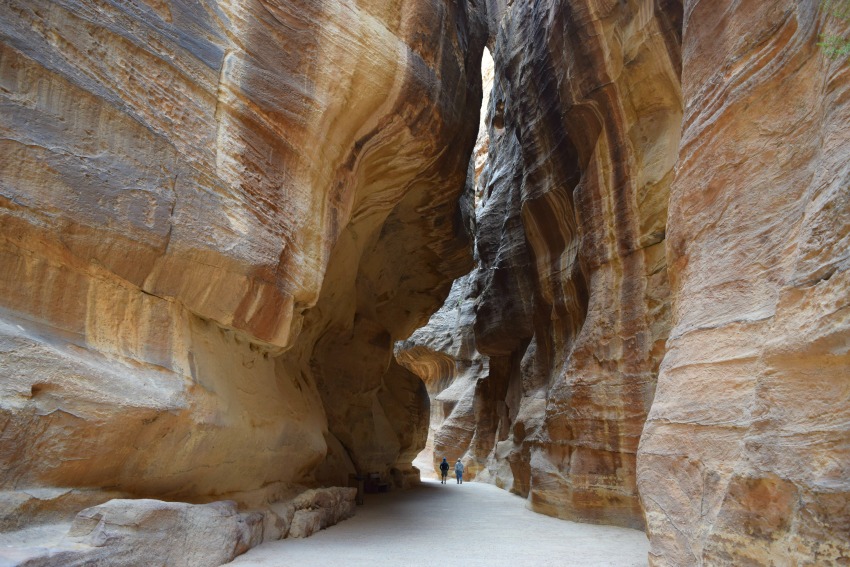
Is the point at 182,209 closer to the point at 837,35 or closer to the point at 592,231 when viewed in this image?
the point at 837,35

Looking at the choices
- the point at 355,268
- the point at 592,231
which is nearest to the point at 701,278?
the point at 592,231

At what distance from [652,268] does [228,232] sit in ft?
23.0

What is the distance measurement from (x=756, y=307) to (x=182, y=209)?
5.19 metres

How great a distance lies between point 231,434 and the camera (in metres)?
6.05

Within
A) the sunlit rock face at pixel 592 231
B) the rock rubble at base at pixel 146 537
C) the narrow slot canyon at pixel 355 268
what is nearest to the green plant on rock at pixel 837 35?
the narrow slot canyon at pixel 355 268

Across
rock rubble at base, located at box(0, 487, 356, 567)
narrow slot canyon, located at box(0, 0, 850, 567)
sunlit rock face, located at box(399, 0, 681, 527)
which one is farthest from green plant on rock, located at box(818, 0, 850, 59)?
rock rubble at base, located at box(0, 487, 356, 567)


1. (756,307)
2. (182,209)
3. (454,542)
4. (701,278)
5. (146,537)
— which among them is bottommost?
(454,542)

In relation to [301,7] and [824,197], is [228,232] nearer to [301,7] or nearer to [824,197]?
[301,7]

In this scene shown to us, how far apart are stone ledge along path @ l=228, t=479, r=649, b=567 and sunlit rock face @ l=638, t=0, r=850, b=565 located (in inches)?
97.3

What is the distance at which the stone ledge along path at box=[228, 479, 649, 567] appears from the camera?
600 centimetres

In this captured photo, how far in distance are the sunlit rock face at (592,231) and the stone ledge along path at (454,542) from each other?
1.17m

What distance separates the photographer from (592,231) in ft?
34.3

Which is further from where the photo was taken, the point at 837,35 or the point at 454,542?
the point at 454,542

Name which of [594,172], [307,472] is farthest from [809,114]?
[307,472]
